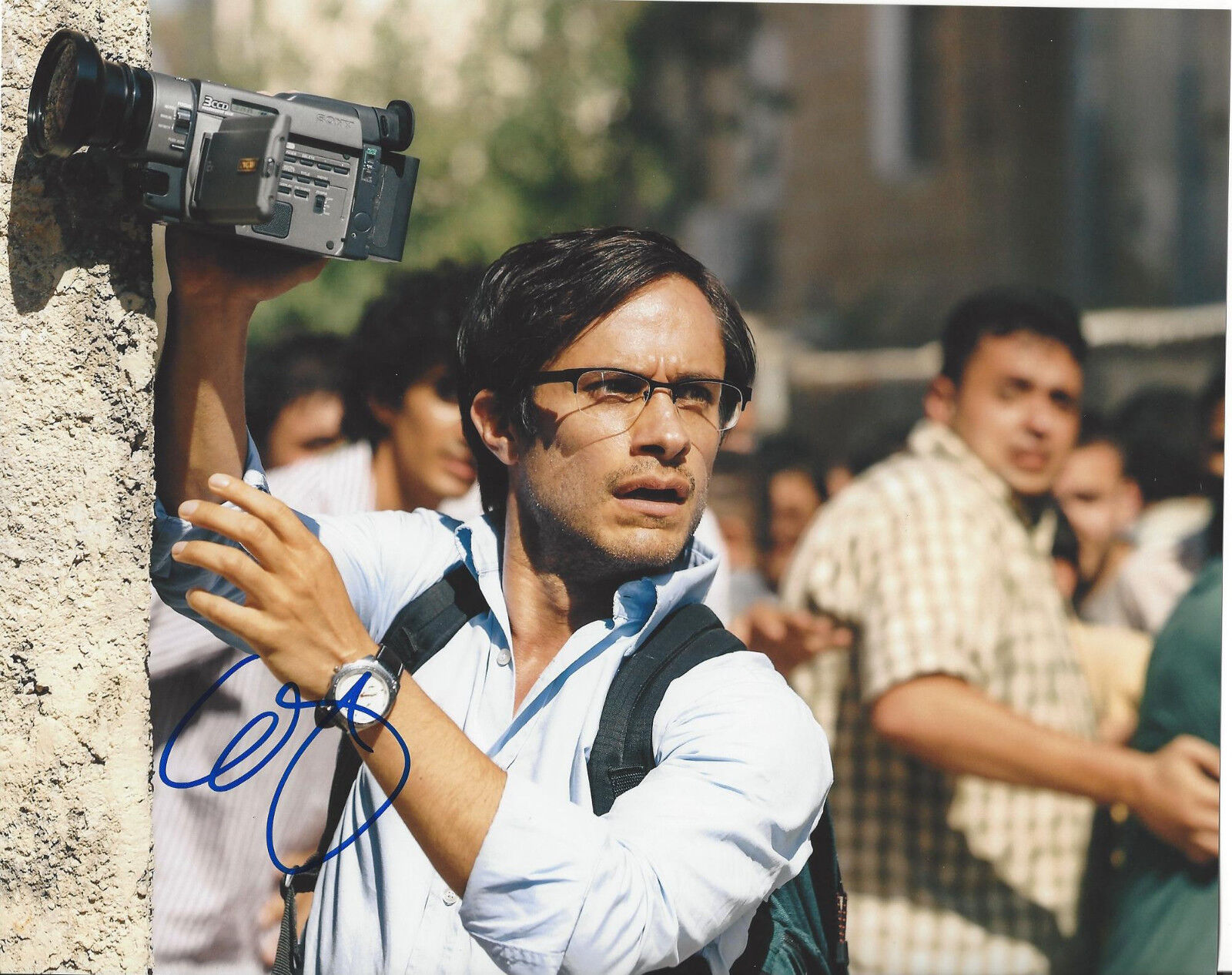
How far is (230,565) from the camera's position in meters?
1.25

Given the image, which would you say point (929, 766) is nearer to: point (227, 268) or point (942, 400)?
point (942, 400)

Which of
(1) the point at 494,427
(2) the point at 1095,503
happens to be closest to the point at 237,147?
(1) the point at 494,427

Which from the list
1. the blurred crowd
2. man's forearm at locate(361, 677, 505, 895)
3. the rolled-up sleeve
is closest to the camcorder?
man's forearm at locate(361, 677, 505, 895)

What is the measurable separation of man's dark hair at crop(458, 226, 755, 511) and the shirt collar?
168 millimetres

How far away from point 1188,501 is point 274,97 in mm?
4054

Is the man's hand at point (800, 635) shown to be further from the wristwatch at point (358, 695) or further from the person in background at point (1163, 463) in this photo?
the wristwatch at point (358, 695)

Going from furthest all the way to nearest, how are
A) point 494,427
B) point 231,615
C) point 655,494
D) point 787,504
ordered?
point 787,504 < point 494,427 < point 655,494 < point 231,615

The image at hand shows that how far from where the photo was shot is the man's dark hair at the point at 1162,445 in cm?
473

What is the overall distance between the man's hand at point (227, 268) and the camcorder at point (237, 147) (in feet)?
0.19

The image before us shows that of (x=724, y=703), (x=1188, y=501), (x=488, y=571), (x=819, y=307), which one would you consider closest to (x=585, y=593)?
(x=488, y=571)

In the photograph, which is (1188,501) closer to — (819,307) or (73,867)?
(73,867)

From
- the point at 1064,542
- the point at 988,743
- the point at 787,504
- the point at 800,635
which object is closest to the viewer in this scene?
the point at 988,743

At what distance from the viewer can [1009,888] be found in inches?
121

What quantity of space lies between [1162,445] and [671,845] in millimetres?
4145
